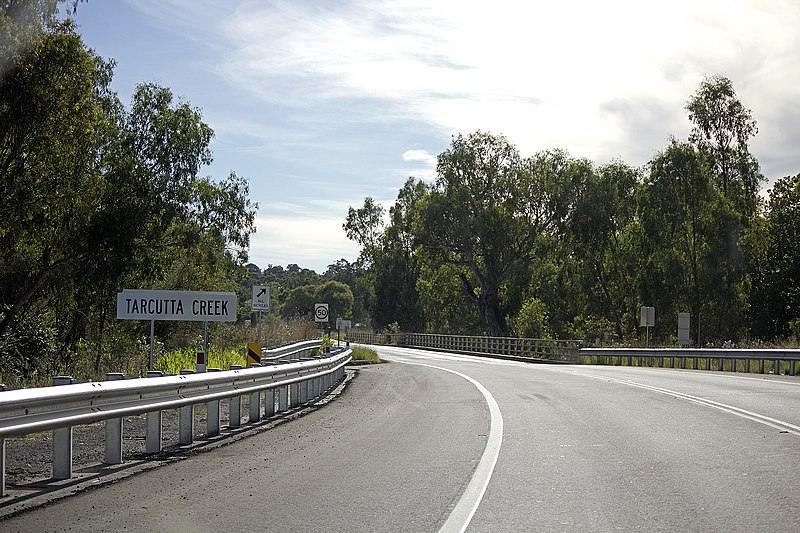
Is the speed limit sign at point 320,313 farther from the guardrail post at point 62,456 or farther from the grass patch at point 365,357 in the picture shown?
the guardrail post at point 62,456

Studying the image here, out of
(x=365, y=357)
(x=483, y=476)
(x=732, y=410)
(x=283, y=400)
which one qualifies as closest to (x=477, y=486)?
(x=483, y=476)

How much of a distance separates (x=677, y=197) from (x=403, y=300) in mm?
50296

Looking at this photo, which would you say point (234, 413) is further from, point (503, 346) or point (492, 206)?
point (492, 206)

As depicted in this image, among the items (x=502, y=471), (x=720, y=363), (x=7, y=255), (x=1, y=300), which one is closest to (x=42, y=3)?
(x=7, y=255)

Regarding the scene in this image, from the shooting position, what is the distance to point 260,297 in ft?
84.8

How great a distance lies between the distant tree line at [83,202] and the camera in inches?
928

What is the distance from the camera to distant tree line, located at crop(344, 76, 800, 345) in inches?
2483

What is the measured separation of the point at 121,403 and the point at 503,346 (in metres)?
48.0

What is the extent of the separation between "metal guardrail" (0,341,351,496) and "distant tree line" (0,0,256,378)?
973cm

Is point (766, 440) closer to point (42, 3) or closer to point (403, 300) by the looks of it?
point (42, 3)

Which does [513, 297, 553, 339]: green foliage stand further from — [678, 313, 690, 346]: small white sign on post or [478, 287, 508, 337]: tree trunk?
[678, 313, 690, 346]: small white sign on post

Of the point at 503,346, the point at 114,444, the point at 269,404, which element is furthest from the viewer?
the point at 503,346

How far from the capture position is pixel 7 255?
2834 cm

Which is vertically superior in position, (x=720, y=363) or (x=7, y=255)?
(x=7, y=255)
